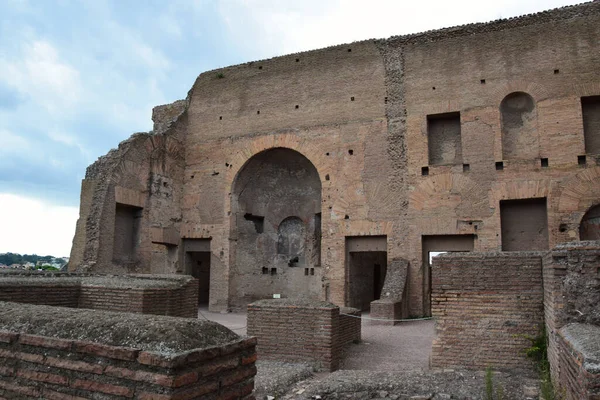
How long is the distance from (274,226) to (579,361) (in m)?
14.3

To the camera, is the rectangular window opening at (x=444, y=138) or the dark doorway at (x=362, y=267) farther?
the dark doorway at (x=362, y=267)

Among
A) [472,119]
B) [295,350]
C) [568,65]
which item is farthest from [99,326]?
[568,65]

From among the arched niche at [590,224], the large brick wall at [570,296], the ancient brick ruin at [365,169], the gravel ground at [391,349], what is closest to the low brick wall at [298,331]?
the gravel ground at [391,349]

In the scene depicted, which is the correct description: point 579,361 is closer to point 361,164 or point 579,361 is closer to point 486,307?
point 486,307

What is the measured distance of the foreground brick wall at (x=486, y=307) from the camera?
5715 millimetres

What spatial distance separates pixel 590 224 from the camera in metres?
11.5

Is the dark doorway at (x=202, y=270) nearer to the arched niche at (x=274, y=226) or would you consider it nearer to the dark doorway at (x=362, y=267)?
the arched niche at (x=274, y=226)

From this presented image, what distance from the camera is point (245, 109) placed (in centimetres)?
1603

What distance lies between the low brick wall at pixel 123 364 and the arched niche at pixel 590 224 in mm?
11329

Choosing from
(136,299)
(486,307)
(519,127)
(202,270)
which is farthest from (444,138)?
(136,299)

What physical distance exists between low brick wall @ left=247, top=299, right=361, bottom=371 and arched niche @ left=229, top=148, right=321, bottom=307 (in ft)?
28.1

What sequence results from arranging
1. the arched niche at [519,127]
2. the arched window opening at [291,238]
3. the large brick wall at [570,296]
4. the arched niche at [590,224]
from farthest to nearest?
the arched window opening at [291,238], the arched niche at [519,127], the arched niche at [590,224], the large brick wall at [570,296]

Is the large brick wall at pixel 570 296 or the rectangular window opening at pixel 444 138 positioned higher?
the rectangular window opening at pixel 444 138

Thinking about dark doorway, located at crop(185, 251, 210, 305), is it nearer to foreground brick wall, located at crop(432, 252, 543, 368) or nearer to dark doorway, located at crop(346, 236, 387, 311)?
dark doorway, located at crop(346, 236, 387, 311)
